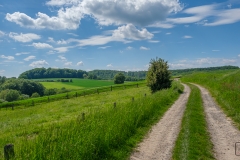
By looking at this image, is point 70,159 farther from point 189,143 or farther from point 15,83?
point 15,83

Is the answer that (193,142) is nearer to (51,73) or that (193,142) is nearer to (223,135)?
(223,135)

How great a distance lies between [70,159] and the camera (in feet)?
20.9

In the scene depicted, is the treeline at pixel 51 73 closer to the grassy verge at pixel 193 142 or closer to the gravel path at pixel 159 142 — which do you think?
the gravel path at pixel 159 142

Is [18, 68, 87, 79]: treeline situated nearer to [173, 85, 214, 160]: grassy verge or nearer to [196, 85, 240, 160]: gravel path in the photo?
[196, 85, 240, 160]: gravel path

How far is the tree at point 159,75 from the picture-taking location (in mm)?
30997

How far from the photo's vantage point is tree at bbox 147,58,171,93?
30997 mm

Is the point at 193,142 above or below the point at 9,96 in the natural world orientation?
above

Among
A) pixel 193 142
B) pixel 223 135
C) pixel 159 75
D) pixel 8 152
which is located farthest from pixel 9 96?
pixel 223 135

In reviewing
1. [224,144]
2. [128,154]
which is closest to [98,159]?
[128,154]

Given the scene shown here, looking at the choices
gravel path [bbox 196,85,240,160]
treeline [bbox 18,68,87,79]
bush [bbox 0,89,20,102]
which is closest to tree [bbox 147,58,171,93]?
gravel path [bbox 196,85,240,160]

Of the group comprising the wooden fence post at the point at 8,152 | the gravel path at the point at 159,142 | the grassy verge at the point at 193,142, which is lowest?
the gravel path at the point at 159,142

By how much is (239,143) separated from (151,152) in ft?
14.2

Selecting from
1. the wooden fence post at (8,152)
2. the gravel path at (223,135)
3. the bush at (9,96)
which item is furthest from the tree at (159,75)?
the bush at (9,96)

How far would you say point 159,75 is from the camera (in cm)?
3108
